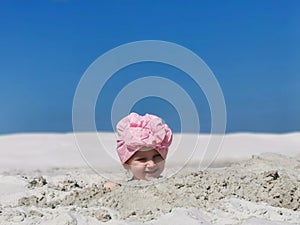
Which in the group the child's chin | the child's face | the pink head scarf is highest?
the pink head scarf

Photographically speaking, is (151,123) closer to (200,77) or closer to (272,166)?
(200,77)

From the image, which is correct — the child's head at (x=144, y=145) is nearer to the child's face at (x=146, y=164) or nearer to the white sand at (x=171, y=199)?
the child's face at (x=146, y=164)

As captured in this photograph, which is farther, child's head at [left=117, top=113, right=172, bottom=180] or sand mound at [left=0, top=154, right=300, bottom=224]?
child's head at [left=117, top=113, right=172, bottom=180]

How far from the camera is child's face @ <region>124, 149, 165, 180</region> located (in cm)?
363

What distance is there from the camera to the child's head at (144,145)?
11.9 feet

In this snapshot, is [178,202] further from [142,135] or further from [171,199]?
[142,135]

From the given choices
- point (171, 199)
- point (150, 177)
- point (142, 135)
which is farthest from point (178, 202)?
point (142, 135)

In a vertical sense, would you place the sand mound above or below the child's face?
below

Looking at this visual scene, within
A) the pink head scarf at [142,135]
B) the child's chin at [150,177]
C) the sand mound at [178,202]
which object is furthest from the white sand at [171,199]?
the pink head scarf at [142,135]

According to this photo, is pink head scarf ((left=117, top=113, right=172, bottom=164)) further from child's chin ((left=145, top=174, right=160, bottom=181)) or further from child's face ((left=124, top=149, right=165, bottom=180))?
child's chin ((left=145, top=174, right=160, bottom=181))

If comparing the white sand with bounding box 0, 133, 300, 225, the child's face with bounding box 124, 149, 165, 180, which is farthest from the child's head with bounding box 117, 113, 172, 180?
the white sand with bounding box 0, 133, 300, 225

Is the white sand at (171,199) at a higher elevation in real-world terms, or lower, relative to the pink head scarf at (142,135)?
lower

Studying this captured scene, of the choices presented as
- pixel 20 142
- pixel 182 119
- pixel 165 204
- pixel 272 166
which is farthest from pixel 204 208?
pixel 20 142

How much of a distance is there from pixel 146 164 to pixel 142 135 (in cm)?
18
